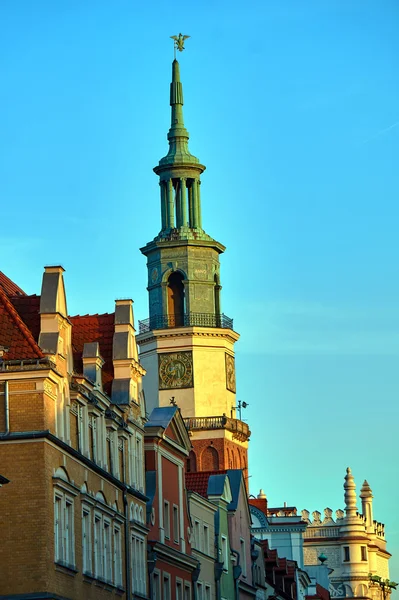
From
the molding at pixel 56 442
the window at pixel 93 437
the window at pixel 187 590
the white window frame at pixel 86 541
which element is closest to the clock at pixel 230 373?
the window at pixel 187 590

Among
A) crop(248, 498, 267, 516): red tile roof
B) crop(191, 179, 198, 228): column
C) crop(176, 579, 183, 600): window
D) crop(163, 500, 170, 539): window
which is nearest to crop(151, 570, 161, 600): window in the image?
crop(163, 500, 170, 539): window

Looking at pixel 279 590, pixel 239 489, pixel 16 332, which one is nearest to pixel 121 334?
pixel 16 332

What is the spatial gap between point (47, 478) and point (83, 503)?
13.3 feet

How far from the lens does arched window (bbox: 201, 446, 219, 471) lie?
13362 cm

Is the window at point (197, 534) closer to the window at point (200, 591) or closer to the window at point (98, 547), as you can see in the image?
the window at point (200, 591)

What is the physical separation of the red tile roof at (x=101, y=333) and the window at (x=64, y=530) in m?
9.31

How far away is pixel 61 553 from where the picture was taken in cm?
4944

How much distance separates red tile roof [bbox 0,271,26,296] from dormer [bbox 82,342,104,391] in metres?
2.73

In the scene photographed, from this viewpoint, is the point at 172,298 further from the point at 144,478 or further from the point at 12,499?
the point at 12,499

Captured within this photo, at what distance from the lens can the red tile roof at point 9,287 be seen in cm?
5509

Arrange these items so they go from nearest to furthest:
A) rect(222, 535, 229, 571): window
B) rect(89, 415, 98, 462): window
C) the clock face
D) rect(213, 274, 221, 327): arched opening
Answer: rect(89, 415, 98, 462): window → rect(222, 535, 229, 571): window → the clock face → rect(213, 274, 221, 327): arched opening

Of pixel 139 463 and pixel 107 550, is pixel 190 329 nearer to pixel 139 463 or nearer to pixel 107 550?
pixel 139 463

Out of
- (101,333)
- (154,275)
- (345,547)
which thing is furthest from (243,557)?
(345,547)

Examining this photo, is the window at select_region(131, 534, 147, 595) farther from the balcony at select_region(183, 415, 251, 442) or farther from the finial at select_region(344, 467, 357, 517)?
the finial at select_region(344, 467, 357, 517)
